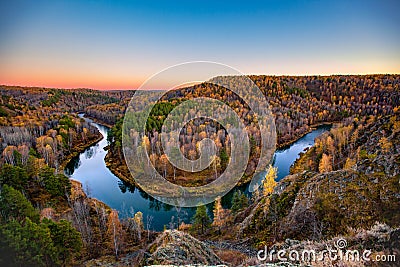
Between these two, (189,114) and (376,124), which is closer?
(376,124)

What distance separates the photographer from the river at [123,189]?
84.8 ft

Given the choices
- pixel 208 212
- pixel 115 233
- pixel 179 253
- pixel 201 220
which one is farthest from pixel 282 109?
pixel 179 253

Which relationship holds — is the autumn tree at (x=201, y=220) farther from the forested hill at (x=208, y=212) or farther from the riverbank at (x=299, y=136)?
the riverbank at (x=299, y=136)

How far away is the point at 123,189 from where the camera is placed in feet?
107

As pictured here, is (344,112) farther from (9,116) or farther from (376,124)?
(9,116)

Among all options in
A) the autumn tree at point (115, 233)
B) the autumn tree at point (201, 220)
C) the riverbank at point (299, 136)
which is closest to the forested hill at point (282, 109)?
the riverbank at point (299, 136)

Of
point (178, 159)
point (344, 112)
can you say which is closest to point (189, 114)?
point (178, 159)

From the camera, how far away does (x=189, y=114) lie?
5103cm

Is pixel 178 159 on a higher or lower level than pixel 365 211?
lower

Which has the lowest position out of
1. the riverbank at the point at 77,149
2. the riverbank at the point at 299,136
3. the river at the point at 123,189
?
the river at the point at 123,189

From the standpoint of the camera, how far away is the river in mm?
25844

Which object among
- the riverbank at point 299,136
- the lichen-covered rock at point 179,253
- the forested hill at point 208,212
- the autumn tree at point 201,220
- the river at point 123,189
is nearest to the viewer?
the lichen-covered rock at point 179,253

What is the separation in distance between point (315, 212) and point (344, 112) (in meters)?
79.8

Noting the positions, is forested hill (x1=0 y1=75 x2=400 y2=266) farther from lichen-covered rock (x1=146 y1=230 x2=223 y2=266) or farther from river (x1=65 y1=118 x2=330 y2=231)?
river (x1=65 y1=118 x2=330 y2=231)
